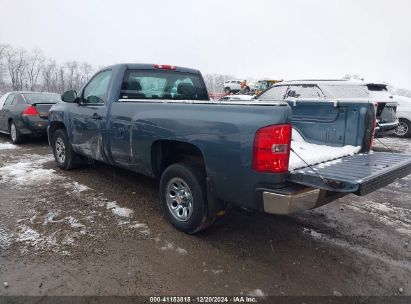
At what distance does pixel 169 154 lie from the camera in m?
3.95

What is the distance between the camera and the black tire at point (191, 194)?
3406 mm

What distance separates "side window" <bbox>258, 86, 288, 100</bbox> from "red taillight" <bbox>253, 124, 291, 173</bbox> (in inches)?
273

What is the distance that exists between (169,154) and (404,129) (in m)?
11.2

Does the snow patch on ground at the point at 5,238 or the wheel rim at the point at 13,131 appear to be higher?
the wheel rim at the point at 13,131

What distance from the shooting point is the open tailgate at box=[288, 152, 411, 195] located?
255 centimetres

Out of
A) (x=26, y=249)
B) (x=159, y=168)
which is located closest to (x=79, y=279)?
(x=26, y=249)

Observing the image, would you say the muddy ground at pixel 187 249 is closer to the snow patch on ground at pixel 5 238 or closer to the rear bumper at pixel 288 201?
the snow patch on ground at pixel 5 238

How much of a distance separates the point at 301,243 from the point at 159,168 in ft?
6.10

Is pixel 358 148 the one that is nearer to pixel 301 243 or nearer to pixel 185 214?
pixel 301 243

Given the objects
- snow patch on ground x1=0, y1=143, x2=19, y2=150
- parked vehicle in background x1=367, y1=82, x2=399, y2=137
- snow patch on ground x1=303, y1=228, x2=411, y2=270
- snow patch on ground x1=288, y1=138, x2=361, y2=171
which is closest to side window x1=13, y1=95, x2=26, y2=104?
snow patch on ground x1=0, y1=143, x2=19, y2=150

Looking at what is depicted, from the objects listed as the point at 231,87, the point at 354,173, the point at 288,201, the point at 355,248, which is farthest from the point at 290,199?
the point at 231,87

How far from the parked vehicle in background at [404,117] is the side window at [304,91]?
4.93 m

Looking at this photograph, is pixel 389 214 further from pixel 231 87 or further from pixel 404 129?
pixel 231 87

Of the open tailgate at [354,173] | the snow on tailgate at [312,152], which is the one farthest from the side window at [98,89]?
the open tailgate at [354,173]
